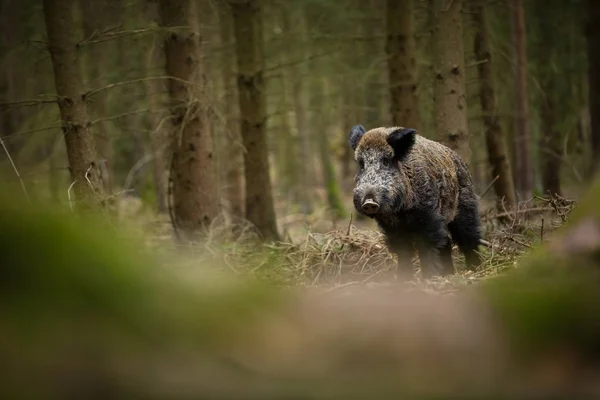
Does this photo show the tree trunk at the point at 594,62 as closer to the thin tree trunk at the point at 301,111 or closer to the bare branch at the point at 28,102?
the bare branch at the point at 28,102

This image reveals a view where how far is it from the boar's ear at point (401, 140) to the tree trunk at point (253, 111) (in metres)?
5.21

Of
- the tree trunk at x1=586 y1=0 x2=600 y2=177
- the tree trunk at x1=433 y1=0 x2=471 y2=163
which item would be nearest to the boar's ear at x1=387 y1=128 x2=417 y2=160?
the tree trunk at x1=433 y1=0 x2=471 y2=163

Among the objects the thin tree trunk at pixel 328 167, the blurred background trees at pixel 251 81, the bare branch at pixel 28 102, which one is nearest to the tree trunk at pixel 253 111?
the blurred background trees at pixel 251 81

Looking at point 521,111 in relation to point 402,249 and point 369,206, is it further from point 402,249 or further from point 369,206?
point 369,206

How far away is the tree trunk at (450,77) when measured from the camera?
31.6 ft

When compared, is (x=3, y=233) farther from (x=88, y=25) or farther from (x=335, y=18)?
(x=335, y=18)

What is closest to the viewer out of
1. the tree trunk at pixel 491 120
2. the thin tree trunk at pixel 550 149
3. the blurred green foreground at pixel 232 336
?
the blurred green foreground at pixel 232 336

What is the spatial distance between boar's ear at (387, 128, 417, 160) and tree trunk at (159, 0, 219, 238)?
139 inches

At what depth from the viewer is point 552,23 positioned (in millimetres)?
15625

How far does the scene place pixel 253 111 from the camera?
477 inches

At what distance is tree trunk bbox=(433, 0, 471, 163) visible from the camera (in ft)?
31.6

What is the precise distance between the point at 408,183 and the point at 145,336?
5525mm

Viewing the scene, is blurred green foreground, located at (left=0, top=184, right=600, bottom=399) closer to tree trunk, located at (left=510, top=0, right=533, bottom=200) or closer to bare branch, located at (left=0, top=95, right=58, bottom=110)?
bare branch, located at (left=0, top=95, right=58, bottom=110)

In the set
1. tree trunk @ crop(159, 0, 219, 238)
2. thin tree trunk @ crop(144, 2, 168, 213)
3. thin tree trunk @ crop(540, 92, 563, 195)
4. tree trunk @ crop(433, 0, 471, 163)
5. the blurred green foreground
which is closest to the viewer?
the blurred green foreground
